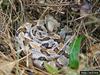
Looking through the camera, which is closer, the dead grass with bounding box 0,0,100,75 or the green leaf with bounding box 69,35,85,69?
the green leaf with bounding box 69,35,85,69

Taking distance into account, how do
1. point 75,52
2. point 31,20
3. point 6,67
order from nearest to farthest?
point 6,67, point 75,52, point 31,20

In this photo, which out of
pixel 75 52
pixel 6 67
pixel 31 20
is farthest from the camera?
pixel 31 20

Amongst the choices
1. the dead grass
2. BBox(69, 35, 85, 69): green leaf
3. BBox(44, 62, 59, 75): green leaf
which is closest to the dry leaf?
the dead grass

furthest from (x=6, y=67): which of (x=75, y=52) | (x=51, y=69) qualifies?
(x=75, y=52)

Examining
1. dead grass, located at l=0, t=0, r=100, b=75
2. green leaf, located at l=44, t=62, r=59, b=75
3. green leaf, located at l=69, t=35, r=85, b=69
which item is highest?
dead grass, located at l=0, t=0, r=100, b=75

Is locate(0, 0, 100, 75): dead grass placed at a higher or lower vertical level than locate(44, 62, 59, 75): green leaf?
higher

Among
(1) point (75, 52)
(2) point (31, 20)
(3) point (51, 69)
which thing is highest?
(2) point (31, 20)

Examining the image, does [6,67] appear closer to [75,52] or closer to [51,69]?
[51,69]

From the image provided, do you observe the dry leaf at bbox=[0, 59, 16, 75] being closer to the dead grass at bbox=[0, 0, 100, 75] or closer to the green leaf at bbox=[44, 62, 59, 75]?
the dead grass at bbox=[0, 0, 100, 75]

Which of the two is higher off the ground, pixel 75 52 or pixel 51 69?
pixel 75 52
